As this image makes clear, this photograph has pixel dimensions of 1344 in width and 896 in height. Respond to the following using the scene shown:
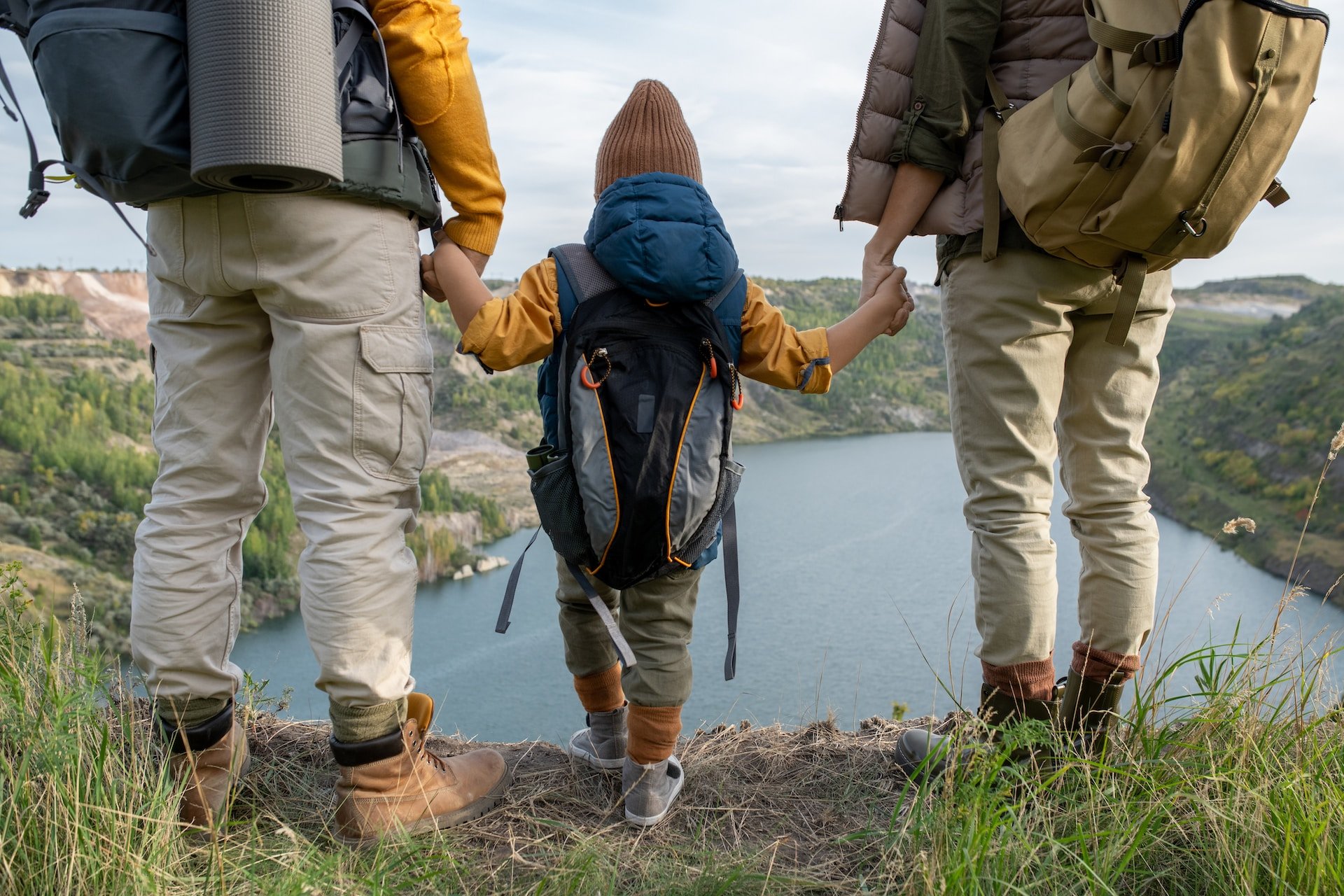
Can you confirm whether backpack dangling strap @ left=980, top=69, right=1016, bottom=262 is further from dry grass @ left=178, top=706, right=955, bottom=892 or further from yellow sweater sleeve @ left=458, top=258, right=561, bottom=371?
dry grass @ left=178, top=706, right=955, bottom=892

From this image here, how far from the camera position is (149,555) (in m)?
1.61

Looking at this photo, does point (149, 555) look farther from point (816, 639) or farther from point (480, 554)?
point (480, 554)

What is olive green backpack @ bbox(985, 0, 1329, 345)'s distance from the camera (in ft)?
4.15

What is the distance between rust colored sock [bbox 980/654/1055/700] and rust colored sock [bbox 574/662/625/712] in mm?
879

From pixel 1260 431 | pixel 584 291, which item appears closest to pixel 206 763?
pixel 584 291

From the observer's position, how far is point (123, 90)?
1.25 meters

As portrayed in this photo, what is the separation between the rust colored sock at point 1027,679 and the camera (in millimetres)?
1688

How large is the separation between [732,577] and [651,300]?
2.14 feet

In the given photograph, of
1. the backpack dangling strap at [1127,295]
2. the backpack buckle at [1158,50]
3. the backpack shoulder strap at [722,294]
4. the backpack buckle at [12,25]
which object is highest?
the backpack buckle at [1158,50]

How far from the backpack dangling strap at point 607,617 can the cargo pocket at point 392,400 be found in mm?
Result: 393

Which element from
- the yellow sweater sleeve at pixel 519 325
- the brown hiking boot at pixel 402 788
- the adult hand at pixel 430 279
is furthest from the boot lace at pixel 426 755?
the adult hand at pixel 430 279

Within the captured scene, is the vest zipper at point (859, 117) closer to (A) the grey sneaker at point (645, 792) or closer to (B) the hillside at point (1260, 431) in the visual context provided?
(A) the grey sneaker at point (645, 792)

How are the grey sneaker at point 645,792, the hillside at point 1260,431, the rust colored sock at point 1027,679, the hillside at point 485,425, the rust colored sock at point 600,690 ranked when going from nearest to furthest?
1. the rust colored sock at point 1027,679
2. the grey sneaker at point 645,792
3. the rust colored sock at point 600,690
4. the hillside at point 1260,431
5. the hillside at point 485,425

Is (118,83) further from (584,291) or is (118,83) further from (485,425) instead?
(485,425)
